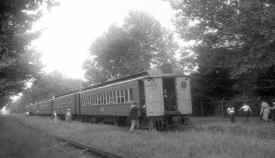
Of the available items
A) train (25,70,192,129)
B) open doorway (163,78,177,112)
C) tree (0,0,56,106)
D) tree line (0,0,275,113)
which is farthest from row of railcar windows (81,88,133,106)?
tree (0,0,56,106)

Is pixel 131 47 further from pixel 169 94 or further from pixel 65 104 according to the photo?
pixel 169 94

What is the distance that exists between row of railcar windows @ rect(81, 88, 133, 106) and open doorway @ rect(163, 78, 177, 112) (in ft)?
5.81

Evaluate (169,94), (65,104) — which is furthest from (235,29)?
(65,104)

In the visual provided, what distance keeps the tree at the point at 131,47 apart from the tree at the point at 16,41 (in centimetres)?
1635

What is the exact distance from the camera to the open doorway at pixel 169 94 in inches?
658

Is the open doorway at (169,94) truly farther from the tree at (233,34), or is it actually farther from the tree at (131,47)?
the tree at (131,47)

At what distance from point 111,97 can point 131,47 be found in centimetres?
2109

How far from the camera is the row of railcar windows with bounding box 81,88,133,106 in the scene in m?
17.7

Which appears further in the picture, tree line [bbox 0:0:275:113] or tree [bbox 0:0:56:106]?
tree line [bbox 0:0:275:113]

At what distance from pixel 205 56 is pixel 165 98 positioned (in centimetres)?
939

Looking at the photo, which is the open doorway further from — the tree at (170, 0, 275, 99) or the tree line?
the tree at (170, 0, 275, 99)

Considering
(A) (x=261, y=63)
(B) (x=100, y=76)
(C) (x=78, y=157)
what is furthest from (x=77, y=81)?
(C) (x=78, y=157)

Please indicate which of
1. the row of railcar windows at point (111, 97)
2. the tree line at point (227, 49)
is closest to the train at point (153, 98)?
the row of railcar windows at point (111, 97)

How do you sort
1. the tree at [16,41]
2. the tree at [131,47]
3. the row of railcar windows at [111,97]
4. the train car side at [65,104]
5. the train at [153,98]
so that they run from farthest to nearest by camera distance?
the tree at [131,47]
the train car side at [65,104]
the row of railcar windows at [111,97]
the train at [153,98]
the tree at [16,41]
